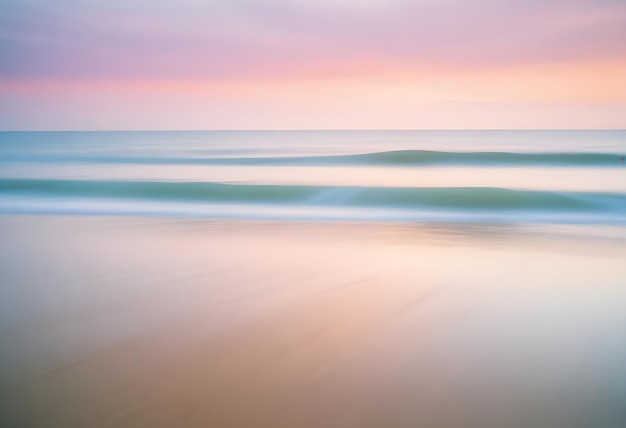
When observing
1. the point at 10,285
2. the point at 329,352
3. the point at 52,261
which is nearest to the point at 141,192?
the point at 52,261

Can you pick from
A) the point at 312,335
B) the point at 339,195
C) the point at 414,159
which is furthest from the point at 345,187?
the point at 312,335

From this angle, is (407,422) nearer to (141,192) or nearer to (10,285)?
(10,285)

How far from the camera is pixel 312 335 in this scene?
1.52 m

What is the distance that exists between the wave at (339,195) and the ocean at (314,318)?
183 millimetres

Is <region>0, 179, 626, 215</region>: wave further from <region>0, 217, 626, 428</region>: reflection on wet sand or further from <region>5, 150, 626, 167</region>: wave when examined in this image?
<region>5, 150, 626, 167</region>: wave

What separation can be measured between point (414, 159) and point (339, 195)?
143 inches

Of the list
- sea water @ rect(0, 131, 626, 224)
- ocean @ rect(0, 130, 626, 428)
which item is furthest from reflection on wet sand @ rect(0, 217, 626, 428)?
sea water @ rect(0, 131, 626, 224)

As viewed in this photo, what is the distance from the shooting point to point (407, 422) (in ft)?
3.50

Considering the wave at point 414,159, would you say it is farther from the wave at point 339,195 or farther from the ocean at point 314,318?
the ocean at point 314,318

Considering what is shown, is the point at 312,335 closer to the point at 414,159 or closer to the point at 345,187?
the point at 345,187

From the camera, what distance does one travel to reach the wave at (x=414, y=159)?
7.68 m

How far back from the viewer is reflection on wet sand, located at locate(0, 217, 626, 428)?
3.64 feet

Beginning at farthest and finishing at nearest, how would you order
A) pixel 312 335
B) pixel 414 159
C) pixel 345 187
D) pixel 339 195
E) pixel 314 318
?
1. pixel 414 159
2. pixel 345 187
3. pixel 339 195
4. pixel 314 318
5. pixel 312 335

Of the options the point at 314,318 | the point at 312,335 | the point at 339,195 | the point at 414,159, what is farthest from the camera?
the point at 414,159
